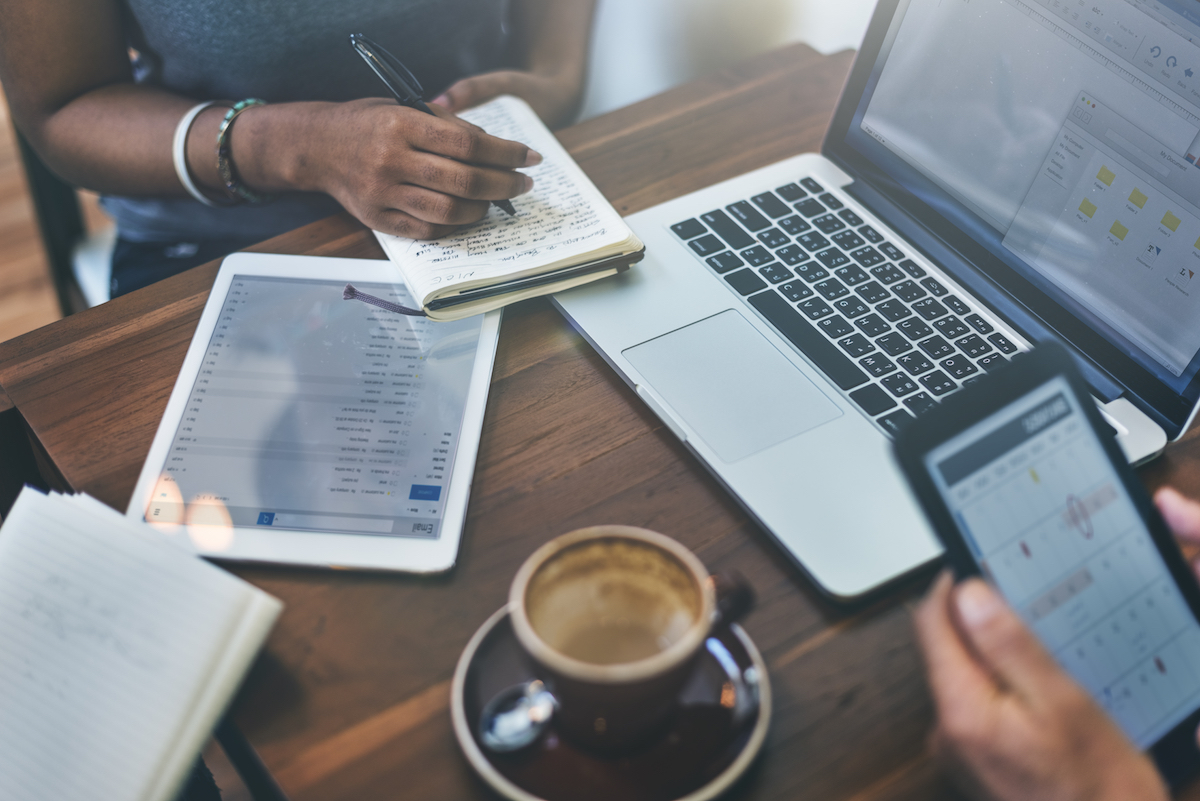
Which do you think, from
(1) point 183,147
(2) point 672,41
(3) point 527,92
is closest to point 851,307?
(3) point 527,92

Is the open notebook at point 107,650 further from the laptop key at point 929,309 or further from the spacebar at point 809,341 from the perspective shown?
the laptop key at point 929,309

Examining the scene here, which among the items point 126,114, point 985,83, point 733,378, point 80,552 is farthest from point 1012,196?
point 126,114

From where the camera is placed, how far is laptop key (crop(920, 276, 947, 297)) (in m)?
0.70

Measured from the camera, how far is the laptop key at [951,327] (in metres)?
0.67

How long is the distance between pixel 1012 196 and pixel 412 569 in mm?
539

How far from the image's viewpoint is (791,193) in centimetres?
79

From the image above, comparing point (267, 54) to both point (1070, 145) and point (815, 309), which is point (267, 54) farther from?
point (1070, 145)

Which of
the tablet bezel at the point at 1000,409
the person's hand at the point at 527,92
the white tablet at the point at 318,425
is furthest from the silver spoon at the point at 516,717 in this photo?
the person's hand at the point at 527,92

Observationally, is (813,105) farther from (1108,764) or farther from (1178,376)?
(1108,764)

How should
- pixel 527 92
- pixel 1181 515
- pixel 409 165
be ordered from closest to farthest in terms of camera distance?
pixel 1181 515 < pixel 409 165 < pixel 527 92

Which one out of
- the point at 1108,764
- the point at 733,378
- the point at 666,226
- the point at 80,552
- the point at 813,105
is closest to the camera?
the point at 1108,764

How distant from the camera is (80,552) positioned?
0.49 m

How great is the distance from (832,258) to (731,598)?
41 cm

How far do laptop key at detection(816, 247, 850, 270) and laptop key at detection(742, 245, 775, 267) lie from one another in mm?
43
